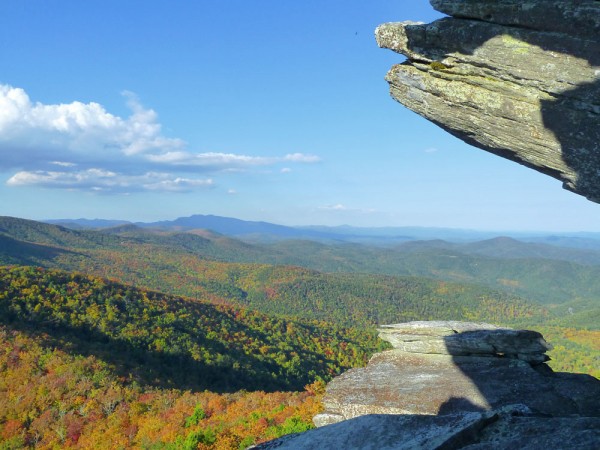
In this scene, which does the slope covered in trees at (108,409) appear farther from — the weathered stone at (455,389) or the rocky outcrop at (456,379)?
the weathered stone at (455,389)

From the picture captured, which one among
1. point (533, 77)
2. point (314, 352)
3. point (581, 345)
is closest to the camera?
point (533, 77)

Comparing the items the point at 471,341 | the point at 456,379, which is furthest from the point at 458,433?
the point at 471,341

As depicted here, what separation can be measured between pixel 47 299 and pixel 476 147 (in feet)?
333

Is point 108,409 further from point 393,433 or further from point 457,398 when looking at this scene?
point 393,433

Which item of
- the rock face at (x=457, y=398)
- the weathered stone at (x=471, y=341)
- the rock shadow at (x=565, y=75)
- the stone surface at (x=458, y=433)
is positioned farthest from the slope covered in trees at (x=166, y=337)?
the rock shadow at (x=565, y=75)

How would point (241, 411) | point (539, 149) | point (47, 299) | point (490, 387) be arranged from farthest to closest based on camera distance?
point (47, 299)
point (241, 411)
point (490, 387)
point (539, 149)

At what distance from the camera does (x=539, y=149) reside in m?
11.6

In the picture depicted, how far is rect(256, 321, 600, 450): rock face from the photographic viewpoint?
731cm

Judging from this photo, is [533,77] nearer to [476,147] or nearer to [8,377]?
[476,147]

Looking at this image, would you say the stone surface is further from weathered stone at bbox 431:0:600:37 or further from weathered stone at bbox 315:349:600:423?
weathered stone at bbox 431:0:600:37

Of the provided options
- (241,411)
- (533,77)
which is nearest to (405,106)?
(533,77)

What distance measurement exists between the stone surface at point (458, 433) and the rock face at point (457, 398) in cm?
2

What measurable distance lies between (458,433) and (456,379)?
9103 mm

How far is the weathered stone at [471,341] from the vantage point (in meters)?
17.1
